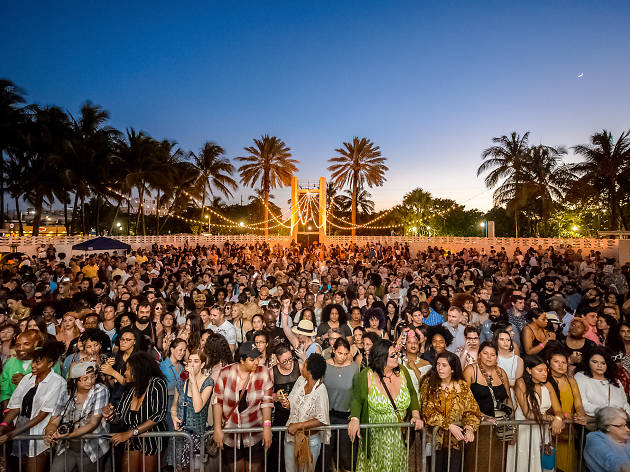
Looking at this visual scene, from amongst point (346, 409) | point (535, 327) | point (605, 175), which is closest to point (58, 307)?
point (346, 409)

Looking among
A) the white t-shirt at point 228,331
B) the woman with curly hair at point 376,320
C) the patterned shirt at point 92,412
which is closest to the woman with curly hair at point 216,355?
the patterned shirt at point 92,412

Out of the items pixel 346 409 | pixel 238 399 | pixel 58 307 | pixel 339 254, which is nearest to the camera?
pixel 238 399

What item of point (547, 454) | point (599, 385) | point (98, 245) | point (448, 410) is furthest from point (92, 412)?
point (98, 245)

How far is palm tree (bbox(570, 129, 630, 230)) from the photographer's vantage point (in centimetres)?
2591

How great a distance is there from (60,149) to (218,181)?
46.9 feet

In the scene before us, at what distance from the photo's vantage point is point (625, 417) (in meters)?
2.96

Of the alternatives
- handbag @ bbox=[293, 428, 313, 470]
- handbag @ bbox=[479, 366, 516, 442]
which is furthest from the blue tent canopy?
handbag @ bbox=[479, 366, 516, 442]

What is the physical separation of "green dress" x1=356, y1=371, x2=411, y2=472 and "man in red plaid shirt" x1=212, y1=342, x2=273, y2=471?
0.90 metres

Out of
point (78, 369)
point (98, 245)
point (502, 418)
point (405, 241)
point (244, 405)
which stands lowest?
point (502, 418)

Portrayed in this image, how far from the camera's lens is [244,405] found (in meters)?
3.38

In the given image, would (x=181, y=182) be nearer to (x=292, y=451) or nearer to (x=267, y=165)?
(x=267, y=165)

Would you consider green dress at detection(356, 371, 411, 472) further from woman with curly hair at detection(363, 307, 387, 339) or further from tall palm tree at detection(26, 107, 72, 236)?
tall palm tree at detection(26, 107, 72, 236)

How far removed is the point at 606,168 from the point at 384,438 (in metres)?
30.6

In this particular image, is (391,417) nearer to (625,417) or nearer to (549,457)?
(549,457)
